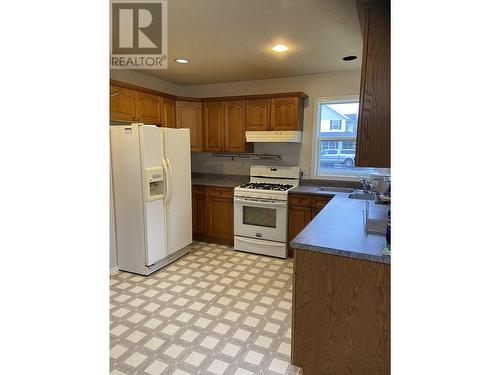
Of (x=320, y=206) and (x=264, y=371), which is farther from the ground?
(x=320, y=206)

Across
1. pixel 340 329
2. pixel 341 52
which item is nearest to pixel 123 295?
pixel 340 329

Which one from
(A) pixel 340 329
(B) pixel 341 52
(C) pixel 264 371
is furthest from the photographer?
(B) pixel 341 52

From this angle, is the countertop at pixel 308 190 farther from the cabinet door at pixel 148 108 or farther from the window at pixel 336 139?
the cabinet door at pixel 148 108

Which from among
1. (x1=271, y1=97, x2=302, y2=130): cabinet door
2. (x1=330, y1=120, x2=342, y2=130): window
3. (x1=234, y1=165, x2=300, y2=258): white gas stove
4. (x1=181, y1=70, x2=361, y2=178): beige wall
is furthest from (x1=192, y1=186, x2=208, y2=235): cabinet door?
(x1=330, y1=120, x2=342, y2=130): window

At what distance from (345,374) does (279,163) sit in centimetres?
302

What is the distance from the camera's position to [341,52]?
297 centimetres

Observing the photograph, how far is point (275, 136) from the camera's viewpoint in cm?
390

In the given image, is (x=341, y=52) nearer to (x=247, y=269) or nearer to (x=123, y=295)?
(x=247, y=269)

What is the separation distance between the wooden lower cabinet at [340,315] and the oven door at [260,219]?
1.89m

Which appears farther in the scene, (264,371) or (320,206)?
(320,206)

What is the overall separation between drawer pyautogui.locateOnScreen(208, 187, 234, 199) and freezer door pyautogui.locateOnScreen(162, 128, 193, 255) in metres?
0.44

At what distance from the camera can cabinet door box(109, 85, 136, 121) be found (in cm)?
320
